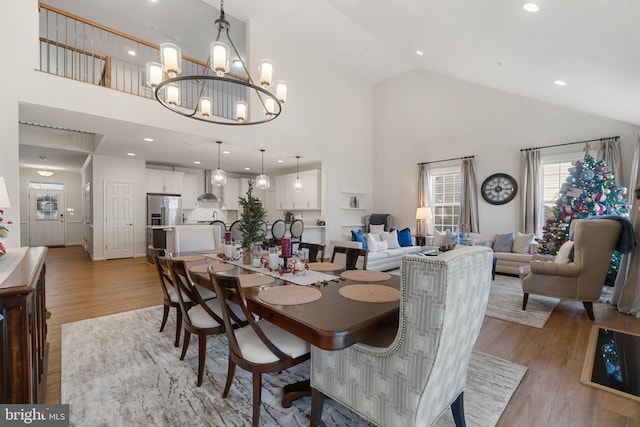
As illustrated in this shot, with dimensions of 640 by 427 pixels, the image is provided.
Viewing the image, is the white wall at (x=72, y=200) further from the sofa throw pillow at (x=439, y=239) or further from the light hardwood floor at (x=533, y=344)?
the sofa throw pillow at (x=439, y=239)

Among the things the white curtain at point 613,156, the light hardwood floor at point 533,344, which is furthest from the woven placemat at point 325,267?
the white curtain at point 613,156

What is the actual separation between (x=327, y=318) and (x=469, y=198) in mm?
6041

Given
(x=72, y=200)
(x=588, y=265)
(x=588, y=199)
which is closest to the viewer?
(x=588, y=265)

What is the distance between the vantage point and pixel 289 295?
1.60 meters

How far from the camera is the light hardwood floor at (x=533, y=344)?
66.2 inches

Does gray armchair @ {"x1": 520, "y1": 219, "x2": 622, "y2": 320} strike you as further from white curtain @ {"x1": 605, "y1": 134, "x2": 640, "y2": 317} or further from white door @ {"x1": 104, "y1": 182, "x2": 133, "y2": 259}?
white door @ {"x1": 104, "y1": 182, "x2": 133, "y2": 259}

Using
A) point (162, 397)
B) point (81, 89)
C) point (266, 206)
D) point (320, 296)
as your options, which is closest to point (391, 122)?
point (266, 206)

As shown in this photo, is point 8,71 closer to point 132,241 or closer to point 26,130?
point 26,130

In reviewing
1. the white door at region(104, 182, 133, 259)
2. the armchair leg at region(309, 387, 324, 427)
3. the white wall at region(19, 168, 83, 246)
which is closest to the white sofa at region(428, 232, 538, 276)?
the armchair leg at region(309, 387, 324, 427)

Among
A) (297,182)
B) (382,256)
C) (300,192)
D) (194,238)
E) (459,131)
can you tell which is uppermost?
(459,131)

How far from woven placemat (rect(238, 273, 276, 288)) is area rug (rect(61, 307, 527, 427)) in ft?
2.39

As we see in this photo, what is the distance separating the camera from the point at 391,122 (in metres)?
7.84

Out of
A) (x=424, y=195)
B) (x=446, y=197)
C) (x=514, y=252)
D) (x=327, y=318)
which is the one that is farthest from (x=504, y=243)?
(x=327, y=318)

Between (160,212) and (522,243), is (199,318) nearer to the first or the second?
(522,243)
